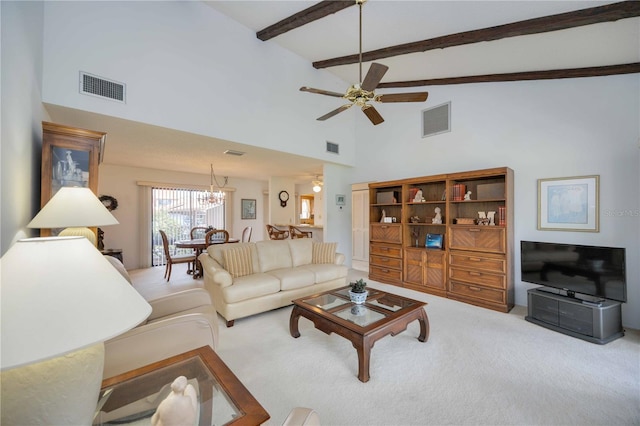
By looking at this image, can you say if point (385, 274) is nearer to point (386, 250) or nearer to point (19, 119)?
point (386, 250)

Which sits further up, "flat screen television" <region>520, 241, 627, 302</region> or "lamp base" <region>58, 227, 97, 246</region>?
"lamp base" <region>58, 227, 97, 246</region>

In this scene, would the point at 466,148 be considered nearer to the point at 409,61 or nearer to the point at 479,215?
the point at 479,215

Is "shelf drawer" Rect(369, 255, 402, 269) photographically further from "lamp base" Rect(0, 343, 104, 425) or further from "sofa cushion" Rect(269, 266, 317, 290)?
"lamp base" Rect(0, 343, 104, 425)

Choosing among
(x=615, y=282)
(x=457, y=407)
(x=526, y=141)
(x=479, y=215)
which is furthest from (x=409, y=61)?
(x=457, y=407)

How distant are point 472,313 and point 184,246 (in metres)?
4.89

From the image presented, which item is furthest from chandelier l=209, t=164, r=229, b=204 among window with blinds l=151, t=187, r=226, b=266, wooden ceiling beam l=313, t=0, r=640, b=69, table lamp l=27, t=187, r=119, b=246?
wooden ceiling beam l=313, t=0, r=640, b=69

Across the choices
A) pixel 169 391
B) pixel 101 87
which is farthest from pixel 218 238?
pixel 169 391

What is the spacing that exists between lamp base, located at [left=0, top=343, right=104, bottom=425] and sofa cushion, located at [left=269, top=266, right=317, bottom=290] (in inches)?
103


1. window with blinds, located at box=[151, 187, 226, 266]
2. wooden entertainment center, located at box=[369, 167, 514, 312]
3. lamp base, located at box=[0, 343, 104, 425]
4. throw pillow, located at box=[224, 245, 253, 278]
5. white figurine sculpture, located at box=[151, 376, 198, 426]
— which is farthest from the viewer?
window with blinds, located at box=[151, 187, 226, 266]

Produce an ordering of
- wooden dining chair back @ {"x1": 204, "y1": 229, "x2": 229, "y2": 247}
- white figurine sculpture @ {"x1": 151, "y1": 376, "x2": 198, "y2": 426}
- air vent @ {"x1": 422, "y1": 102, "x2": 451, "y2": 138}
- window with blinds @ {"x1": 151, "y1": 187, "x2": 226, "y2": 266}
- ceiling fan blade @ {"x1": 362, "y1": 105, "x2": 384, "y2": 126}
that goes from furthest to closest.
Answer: window with blinds @ {"x1": 151, "y1": 187, "x2": 226, "y2": 266} < wooden dining chair back @ {"x1": 204, "y1": 229, "x2": 229, "y2": 247} < air vent @ {"x1": 422, "y1": 102, "x2": 451, "y2": 138} < ceiling fan blade @ {"x1": 362, "y1": 105, "x2": 384, "y2": 126} < white figurine sculpture @ {"x1": 151, "y1": 376, "x2": 198, "y2": 426}

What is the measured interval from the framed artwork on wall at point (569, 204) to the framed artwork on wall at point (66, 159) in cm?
526

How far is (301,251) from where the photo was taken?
14.0ft

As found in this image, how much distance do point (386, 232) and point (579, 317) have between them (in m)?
2.70

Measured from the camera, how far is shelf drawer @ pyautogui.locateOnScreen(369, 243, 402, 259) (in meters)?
4.66
